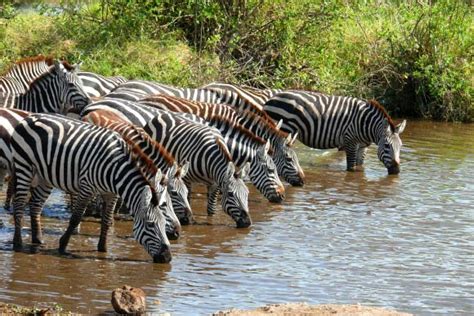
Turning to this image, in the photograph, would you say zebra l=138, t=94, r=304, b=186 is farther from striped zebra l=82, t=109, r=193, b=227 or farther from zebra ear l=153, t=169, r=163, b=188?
zebra ear l=153, t=169, r=163, b=188

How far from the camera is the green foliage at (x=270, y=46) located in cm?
2205

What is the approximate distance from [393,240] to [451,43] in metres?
12.5

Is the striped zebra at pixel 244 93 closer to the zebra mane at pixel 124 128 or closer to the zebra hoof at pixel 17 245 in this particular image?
the zebra mane at pixel 124 128

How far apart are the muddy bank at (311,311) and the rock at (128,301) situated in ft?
2.15

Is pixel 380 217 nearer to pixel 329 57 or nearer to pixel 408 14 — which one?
pixel 329 57

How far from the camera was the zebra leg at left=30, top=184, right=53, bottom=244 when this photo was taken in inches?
477

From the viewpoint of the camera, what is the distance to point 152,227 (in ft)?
37.2

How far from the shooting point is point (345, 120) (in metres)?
18.9

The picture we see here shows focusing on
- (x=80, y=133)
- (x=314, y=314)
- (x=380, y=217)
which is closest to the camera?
(x=314, y=314)

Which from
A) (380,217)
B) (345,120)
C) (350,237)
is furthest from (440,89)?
(350,237)

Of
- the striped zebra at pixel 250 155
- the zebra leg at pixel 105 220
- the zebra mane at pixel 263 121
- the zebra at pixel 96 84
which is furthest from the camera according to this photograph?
the zebra at pixel 96 84

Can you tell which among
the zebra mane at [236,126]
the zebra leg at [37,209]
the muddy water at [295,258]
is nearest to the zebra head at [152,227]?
the muddy water at [295,258]

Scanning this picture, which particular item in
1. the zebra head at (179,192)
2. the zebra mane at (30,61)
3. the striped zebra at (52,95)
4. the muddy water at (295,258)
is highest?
the zebra mane at (30,61)

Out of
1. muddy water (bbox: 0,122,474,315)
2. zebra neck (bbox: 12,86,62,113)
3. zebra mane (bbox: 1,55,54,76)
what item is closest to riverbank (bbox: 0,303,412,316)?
muddy water (bbox: 0,122,474,315)
